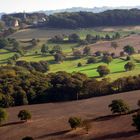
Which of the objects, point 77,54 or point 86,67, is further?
point 77,54

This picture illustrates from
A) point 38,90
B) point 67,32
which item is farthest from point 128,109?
point 67,32

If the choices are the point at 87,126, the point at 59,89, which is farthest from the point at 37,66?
the point at 87,126

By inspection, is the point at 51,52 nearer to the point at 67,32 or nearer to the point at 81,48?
the point at 81,48

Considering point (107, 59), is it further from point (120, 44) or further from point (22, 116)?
point (22, 116)

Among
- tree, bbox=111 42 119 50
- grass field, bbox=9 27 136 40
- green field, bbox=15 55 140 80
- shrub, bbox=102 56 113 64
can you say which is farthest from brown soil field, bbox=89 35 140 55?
shrub, bbox=102 56 113 64

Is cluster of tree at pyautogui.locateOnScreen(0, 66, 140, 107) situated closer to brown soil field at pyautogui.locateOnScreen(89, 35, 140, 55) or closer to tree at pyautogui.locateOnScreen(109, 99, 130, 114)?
tree at pyautogui.locateOnScreen(109, 99, 130, 114)

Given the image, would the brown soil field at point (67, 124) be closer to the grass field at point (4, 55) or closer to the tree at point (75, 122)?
the tree at point (75, 122)
